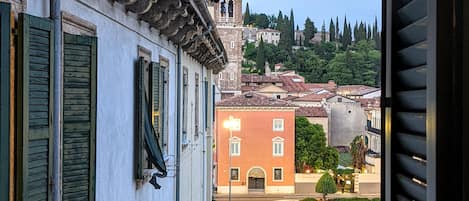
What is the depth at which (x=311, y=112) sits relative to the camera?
34281 mm

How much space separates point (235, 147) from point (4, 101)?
85.2 ft

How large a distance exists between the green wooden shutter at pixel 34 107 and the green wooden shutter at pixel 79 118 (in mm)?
330

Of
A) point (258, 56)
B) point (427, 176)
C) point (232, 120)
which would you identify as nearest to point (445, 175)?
point (427, 176)

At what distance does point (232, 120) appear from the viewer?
84.9ft

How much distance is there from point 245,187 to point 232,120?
13.4 feet

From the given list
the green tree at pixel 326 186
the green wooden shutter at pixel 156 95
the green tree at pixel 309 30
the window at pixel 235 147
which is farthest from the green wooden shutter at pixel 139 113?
the green tree at pixel 309 30

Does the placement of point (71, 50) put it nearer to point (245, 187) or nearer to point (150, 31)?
point (150, 31)

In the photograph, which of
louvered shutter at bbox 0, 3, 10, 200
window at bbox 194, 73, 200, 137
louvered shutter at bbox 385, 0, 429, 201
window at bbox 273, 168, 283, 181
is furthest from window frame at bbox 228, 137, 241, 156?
louvered shutter at bbox 385, 0, 429, 201

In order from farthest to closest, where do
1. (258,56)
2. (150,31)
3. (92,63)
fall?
(258,56), (150,31), (92,63)

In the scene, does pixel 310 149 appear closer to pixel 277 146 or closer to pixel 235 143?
pixel 277 146

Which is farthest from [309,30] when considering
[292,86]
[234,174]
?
[234,174]

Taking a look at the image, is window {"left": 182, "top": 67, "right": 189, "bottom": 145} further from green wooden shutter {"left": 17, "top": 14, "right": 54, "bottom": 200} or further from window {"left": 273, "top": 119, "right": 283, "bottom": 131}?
window {"left": 273, "top": 119, "right": 283, "bottom": 131}

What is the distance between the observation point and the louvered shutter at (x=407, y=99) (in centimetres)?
102

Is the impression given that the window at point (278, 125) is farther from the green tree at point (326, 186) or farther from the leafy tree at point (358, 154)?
the leafy tree at point (358, 154)
